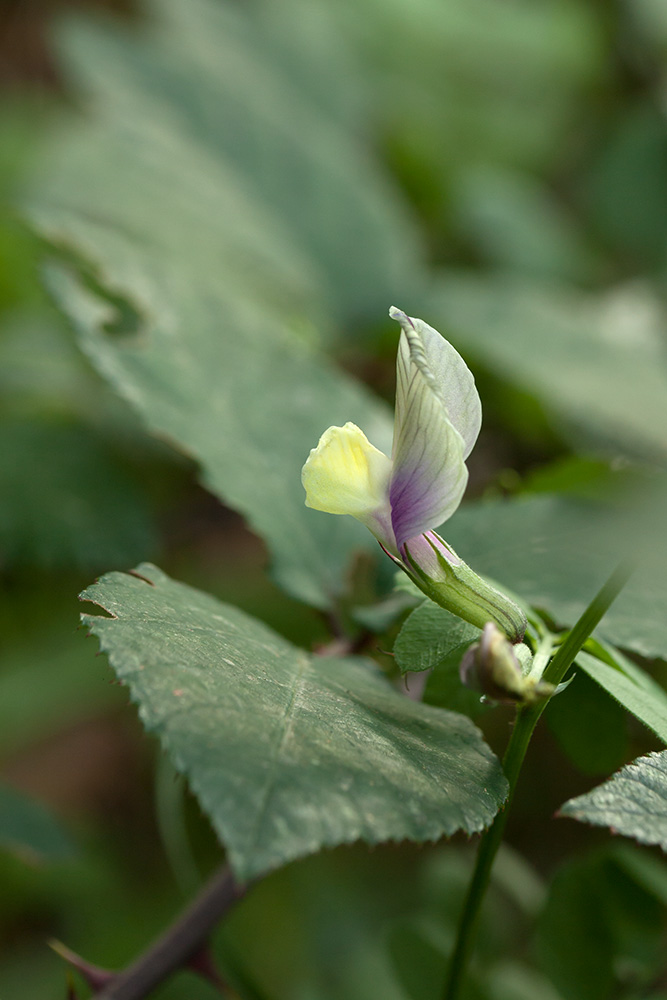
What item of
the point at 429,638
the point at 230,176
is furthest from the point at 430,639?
the point at 230,176

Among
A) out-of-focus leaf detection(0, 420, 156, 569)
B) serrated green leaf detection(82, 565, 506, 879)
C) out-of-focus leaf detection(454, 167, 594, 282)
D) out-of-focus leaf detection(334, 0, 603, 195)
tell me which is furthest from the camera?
out-of-focus leaf detection(334, 0, 603, 195)

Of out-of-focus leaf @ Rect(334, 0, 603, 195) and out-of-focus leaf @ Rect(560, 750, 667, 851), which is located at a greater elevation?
out-of-focus leaf @ Rect(334, 0, 603, 195)

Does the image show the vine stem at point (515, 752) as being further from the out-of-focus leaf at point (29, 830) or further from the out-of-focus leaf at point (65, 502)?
the out-of-focus leaf at point (65, 502)

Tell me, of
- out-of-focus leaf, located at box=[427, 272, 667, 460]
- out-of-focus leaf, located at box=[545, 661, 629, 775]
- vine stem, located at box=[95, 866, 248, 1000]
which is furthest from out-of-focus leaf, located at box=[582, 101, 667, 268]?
vine stem, located at box=[95, 866, 248, 1000]

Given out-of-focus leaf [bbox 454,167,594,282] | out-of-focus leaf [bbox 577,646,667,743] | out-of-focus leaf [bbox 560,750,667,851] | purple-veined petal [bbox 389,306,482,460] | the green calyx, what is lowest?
out-of-focus leaf [bbox 560,750,667,851]

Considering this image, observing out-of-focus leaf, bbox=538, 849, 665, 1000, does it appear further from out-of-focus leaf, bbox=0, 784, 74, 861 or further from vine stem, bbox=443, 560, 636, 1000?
out-of-focus leaf, bbox=0, 784, 74, 861

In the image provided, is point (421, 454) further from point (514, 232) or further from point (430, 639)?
point (514, 232)
